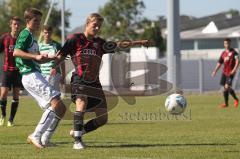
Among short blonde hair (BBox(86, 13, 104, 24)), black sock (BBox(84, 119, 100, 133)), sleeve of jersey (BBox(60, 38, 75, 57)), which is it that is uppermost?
short blonde hair (BBox(86, 13, 104, 24))

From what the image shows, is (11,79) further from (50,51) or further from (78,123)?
(78,123)

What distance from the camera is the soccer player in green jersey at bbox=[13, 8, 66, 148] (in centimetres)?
1037

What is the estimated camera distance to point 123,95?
29562mm

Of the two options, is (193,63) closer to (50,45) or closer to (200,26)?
(50,45)

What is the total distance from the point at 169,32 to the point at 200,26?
48.0m

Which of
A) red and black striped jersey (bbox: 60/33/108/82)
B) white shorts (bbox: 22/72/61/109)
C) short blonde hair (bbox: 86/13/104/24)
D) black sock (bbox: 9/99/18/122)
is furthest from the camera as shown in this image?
black sock (bbox: 9/99/18/122)

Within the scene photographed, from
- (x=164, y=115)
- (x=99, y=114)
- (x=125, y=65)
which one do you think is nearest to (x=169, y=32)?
(x=125, y=65)

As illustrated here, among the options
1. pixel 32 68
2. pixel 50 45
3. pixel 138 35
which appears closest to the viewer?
pixel 32 68

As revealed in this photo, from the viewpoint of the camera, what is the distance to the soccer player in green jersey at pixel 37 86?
10367mm

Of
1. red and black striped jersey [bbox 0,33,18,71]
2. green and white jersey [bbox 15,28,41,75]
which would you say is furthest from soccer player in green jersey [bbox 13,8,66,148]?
red and black striped jersey [bbox 0,33,18,71]

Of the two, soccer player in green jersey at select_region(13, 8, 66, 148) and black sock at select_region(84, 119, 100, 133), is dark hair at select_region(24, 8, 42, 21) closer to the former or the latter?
soccer player in green jersey at select_region(13, 8, 66, 148)

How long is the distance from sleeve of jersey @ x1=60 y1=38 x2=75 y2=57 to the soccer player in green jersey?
44 cm

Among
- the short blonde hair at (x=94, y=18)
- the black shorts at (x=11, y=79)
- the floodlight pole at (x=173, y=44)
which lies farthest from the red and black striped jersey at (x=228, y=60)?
the short blonde hair at (x=94, y=18)

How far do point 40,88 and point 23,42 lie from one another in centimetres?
78
